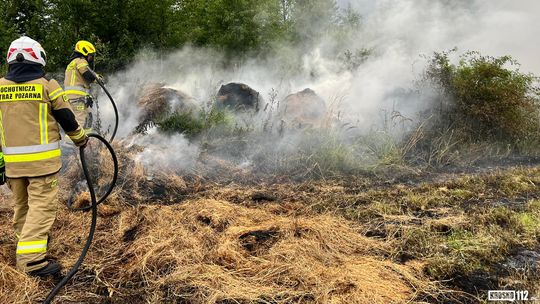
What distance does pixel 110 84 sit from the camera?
11.1 m

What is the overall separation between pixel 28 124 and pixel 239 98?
5924 millimetres

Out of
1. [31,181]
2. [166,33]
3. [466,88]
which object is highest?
[166,33]

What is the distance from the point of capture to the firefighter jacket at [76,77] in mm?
6355

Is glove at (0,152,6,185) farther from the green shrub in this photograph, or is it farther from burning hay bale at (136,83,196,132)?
the green shrub

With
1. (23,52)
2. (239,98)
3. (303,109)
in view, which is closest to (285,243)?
(23,52)

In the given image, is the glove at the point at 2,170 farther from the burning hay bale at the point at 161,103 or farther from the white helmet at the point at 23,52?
the burning hay bale at the point at 161,103

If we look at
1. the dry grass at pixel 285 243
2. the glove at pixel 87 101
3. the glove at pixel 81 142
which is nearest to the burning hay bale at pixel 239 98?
the glove at pixel 87 101

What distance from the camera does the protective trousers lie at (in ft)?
10.4

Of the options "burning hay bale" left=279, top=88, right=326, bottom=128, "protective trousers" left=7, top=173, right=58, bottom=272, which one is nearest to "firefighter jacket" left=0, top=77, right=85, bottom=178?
"protective trousers" left=7, top=173, right=58, bottom=272

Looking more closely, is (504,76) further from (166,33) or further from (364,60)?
(166,33)

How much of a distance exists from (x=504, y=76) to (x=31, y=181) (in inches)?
324

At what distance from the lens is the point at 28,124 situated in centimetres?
323

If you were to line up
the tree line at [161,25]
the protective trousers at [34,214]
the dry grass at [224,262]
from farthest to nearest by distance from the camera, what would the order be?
1. the tree line at [161,25]
2. the protective trousers at [34,214]
3. the dry grass at [224,262]

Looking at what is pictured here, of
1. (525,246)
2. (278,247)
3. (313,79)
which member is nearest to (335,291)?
(278,247)
